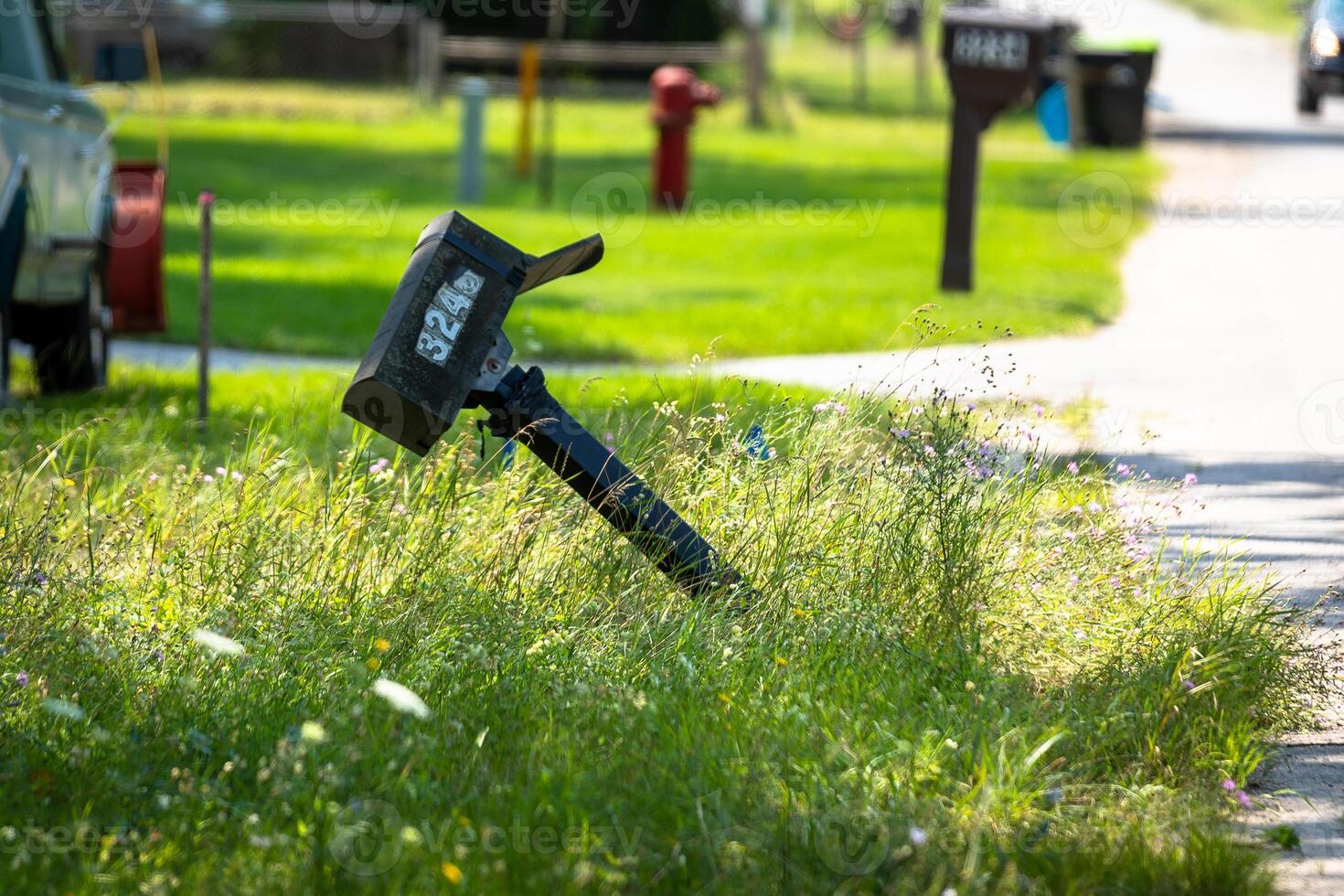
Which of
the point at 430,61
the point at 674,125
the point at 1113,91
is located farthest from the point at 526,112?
the point at 430,61

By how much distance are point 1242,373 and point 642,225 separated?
8.60m

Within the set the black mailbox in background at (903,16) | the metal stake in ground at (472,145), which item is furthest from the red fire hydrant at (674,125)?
the black mailbox in background at (903,16)

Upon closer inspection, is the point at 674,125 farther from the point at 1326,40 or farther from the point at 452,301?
the point at 452,301

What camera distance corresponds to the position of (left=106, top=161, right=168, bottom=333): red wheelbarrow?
10.0 meters

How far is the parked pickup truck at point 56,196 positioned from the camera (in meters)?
7.68

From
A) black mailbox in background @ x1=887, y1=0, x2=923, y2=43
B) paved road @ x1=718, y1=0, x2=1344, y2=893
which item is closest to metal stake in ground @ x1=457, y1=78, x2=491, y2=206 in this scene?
paved road @ x1=718, y1=0, x2=1344, y2=893

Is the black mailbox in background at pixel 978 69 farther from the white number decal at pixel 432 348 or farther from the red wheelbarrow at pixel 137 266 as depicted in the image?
the white number decal at pixel 432 348

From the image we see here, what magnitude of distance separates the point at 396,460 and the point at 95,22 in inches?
1057

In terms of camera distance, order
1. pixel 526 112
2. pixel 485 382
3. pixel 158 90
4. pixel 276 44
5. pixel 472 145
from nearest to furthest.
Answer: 1. pixel 485 382
2. pixel 158 90
3. pixel 472 145
4. pixel 526 112
5. pixel 276 44

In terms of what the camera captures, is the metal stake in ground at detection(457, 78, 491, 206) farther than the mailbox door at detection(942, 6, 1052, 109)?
Yes

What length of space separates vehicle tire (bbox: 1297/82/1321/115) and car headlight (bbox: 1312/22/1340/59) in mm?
2810

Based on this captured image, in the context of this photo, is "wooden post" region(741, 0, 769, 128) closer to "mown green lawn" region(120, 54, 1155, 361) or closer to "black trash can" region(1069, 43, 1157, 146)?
"mown green lawn" region(120, 54, 1155, 361)

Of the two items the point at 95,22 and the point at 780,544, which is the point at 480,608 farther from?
the point at 95,22

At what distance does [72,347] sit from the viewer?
28.6 ft
